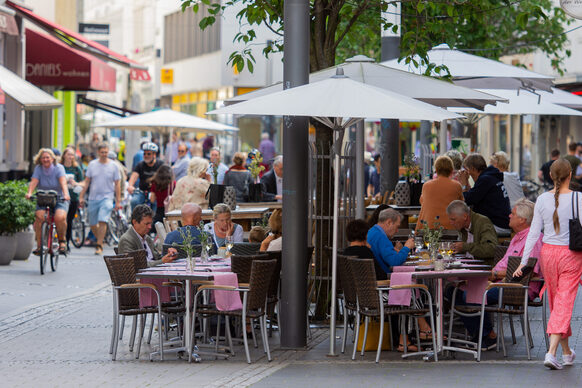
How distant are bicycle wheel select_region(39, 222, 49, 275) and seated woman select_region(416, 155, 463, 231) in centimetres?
718

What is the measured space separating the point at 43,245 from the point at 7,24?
5127mm

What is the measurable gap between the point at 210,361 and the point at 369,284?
1572mm

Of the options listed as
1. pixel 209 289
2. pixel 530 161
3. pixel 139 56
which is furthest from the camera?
pixel 139 56

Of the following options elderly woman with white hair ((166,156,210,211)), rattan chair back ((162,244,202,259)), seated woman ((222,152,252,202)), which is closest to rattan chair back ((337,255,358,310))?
rattan chair back ((162,244,202,259))

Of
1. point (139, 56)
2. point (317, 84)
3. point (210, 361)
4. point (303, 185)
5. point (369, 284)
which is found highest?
point (139, 56)

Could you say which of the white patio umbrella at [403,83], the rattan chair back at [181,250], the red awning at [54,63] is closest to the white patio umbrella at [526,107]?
the white patio umbrella at [403,83]

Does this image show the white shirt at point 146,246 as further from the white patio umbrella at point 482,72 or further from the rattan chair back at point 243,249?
the white patio umbrella at point 482,72

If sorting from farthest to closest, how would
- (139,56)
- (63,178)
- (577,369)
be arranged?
1. (139,56)
2. (63,178)
3. (577,369)

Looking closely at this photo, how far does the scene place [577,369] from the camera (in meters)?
10.8

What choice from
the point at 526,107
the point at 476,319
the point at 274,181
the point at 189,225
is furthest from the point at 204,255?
the point at 274,181

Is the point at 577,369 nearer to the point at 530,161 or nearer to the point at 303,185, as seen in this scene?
the point at 303,185

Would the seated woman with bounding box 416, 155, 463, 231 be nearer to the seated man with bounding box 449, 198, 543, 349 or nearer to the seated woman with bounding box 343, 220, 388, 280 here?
the seated man with bounding box 449, 198, 543, 349

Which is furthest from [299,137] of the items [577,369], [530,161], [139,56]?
[139,56]

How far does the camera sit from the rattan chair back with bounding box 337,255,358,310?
38.3ft
